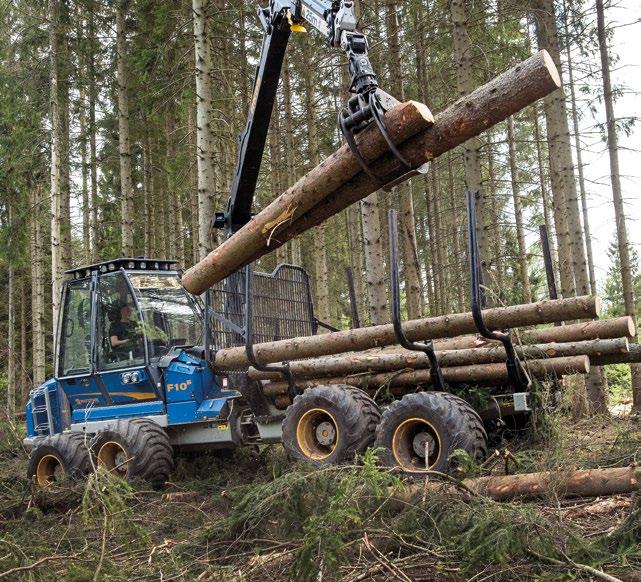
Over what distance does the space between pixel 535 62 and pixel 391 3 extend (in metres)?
10.0

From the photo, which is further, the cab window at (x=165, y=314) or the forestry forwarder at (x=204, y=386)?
the cab window at (x=165, y=314)

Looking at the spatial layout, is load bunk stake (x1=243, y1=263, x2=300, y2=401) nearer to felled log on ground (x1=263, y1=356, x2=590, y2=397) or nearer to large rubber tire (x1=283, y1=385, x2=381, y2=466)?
large rubber tire (x1=283, y1=385, x2=381, y2=466)

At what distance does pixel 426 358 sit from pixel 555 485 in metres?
2.22

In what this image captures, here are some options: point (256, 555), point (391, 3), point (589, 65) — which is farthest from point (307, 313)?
point (589, 65)

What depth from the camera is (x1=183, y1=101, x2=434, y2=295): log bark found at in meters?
4.34

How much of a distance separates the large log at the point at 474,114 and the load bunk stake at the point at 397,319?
1765 millimetres

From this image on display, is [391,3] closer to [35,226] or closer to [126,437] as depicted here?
[126,437]

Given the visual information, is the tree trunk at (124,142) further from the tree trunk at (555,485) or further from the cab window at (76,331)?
the tree trunk at (555,485)

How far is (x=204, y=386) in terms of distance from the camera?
28.2ft

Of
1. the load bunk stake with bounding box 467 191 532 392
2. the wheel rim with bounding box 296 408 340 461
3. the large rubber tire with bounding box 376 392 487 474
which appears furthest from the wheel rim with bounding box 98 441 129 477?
the load bunk stake with bounding box 467 191 532 392

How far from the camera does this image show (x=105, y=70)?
17938mm

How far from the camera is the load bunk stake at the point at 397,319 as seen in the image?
6516 mm

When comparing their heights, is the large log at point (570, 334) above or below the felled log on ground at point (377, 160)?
below

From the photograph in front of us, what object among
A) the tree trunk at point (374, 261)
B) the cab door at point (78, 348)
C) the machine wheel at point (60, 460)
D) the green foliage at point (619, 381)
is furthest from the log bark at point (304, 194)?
the green foliage at point (619, 381)
